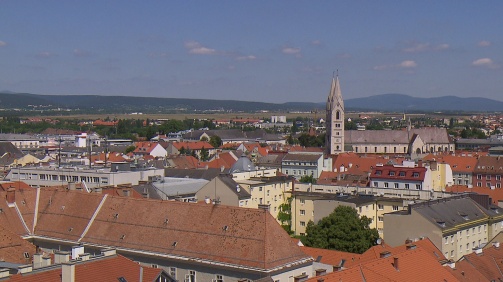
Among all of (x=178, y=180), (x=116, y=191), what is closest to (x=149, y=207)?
(x=116, y=191)

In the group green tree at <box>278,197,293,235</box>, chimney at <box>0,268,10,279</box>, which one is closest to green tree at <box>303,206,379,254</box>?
green tree at <box>278,197,293,235</box>

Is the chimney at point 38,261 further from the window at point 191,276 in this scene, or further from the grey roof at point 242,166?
the grey roof at point 242,166

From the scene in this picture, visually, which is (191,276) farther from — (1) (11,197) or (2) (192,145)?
(2) (192,145)

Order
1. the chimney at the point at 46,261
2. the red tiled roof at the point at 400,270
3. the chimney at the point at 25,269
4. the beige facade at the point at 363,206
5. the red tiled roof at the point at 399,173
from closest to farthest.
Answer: the chimney at the point at 25,269 → the red tiled roof at the point at 400,270 → the chimney at the point at 46,261 → the beige facade at the point at 363,206 → the red tiled roof at the point at 399,173

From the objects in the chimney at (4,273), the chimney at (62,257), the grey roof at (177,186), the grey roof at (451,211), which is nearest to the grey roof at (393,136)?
the grey roof at (177,186)

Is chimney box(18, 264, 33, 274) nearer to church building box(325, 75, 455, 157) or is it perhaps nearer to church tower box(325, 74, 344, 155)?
church tower box(325, 74, 344, 155)

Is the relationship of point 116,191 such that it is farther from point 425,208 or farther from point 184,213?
point 425,208
